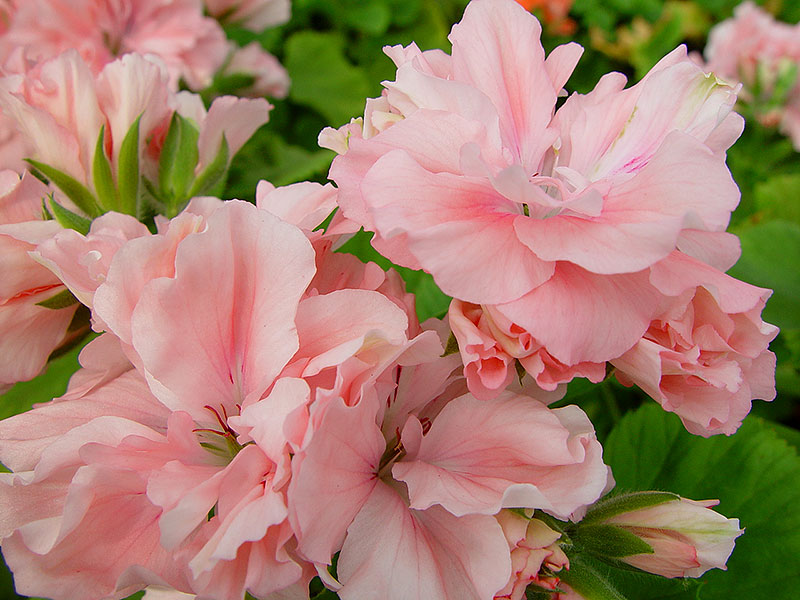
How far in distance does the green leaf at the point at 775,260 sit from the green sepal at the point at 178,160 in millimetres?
820

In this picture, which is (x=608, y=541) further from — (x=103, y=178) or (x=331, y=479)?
(x=103, y=178)

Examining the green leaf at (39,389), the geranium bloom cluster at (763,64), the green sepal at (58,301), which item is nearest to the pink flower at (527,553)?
the green sepal at (58,301)

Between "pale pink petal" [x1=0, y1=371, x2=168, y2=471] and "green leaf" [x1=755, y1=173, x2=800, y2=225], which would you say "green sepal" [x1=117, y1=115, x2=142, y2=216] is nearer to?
"pale pink petal" [x1=0, y1=371, x2=168, y2=471]

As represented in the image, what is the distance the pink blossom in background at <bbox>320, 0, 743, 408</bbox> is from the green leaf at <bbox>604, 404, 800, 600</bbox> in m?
0.37

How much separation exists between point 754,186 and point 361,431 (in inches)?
57.6

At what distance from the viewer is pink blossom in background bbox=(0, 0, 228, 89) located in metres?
1.02

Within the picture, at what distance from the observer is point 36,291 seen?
0.65 metres

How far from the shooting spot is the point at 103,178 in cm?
73

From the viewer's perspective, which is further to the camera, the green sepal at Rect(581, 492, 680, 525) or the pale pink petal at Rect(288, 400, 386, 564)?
the green sepal at Rect(581, 492, 680, 525)

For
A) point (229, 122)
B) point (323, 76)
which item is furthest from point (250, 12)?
point (323, 76)

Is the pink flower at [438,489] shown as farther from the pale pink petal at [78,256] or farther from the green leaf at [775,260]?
the green leaf at [775,260]

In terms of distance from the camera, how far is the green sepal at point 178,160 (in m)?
0.78

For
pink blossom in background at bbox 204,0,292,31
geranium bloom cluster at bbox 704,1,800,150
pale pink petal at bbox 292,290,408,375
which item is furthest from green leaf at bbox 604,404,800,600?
geranium bloom cluster at bbox 704,1,800,150

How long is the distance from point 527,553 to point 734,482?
1.53 feet
